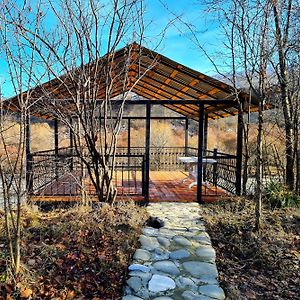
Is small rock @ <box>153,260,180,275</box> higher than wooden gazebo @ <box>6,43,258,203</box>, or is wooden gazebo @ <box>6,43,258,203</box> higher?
wooden gazebo @ <box>6,43,258,203</box>

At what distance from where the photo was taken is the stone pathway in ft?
10.1

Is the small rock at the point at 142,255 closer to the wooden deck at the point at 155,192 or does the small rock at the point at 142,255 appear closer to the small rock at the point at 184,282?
the small rock at the point at 184,282

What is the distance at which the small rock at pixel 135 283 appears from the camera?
3123 millimetres

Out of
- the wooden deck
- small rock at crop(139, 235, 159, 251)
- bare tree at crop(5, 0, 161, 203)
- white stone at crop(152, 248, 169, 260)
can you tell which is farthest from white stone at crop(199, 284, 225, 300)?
the wooden deck

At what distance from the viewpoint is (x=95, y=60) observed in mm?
4992

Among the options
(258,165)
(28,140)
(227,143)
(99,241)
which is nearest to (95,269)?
(99,241)

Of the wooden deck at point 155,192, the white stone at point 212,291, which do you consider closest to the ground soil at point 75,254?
the white stone at point 212,291

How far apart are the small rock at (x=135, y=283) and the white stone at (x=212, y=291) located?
0.65 meters

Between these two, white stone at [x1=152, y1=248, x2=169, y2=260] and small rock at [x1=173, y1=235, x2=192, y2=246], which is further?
small rock at [x1=173, y1=235, x2=192, y2=246]

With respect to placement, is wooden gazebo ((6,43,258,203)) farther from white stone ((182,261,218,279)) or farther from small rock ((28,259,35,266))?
white stone ((182,261,218,279))

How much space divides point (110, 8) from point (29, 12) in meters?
1.33

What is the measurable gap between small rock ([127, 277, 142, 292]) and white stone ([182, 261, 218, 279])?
0.63 m

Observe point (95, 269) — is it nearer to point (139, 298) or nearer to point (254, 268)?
point (139, 298)

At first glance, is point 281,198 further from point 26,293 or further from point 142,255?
point 26,293
